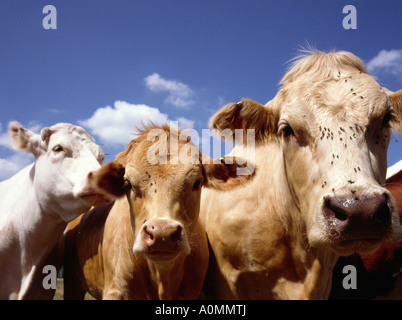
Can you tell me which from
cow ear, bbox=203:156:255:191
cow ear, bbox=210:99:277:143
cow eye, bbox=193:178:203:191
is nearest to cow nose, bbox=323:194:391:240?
cow ear, bbox=210:99:277:143

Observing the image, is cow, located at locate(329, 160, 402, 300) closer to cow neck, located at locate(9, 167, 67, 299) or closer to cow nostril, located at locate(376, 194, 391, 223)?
cow nostril, located at locate(376, 194, 391, 223)

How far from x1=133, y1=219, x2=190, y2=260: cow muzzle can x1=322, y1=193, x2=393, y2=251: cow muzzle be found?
1.43m

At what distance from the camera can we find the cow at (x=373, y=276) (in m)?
4.53

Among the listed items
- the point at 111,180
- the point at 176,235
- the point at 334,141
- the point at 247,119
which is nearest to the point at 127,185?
the point at 111,180

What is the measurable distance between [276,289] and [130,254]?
5.69ft

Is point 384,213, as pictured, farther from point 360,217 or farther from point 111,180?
point 111,180

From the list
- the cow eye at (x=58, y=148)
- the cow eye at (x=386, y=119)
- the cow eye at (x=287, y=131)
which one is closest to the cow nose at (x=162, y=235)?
the cow eye at (x=287, y=131)

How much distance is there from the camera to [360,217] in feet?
7.95

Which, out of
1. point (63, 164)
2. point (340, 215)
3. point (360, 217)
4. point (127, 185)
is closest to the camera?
point (360, 217)

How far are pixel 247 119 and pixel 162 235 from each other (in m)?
1.52

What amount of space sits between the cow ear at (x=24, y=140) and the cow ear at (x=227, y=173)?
292 centimetres

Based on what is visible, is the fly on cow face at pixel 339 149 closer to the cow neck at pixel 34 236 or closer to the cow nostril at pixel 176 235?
the cow nostril at pixel 176 235
